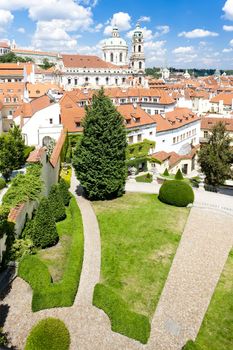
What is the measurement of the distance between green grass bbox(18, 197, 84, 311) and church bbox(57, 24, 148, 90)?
10507 centimetres

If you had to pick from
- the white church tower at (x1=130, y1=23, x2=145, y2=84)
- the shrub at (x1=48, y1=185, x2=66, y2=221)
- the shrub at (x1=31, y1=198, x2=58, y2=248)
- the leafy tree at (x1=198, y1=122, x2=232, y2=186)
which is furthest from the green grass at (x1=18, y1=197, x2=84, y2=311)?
the white church tower at (x1=130, y1=23, x2=145, y2=84)

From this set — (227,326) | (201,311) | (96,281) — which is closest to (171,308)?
(201,311)

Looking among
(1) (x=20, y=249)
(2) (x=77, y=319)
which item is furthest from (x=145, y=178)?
(2) (x=77, y=319)

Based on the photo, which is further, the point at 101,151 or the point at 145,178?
the point at 145,178

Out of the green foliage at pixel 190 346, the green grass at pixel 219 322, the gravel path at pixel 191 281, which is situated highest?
the green foliage at pixel 190 346

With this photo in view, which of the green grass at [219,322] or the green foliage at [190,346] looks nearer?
the green foliage at [190,346]

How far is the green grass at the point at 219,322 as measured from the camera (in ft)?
48.5

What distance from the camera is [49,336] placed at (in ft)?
44.2

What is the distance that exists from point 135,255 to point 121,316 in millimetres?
6727

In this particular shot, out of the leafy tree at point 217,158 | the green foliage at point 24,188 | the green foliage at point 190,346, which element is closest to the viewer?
the green foliage at point 190,346

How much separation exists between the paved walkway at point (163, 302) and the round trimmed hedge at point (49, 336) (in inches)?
24.6

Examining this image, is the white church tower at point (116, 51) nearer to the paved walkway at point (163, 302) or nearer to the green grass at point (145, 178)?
the green grass at point (145, 178)

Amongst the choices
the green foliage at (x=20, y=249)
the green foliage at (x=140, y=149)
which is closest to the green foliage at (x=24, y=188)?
the green foliage at (x=20, y=249)

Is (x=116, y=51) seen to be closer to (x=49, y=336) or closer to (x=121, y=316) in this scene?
(x=121, y=316)
